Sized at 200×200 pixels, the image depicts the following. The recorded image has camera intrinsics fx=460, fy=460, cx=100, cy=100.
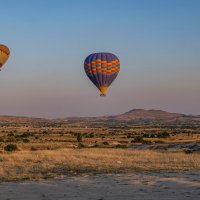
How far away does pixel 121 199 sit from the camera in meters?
16.5

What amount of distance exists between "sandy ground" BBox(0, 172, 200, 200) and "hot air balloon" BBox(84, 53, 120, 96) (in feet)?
114

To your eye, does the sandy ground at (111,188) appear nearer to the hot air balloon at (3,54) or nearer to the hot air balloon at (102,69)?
the hot air balloon at (102,69)

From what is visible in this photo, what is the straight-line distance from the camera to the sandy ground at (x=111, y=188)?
56.0 ft

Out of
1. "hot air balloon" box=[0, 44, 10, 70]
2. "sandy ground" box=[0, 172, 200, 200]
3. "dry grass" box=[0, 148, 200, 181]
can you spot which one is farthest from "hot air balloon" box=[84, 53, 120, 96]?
"sandy ground" box=[0, 172, 200, 200]

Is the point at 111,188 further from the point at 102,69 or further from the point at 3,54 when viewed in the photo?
the point at 3,54

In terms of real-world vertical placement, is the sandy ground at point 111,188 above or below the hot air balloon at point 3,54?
below

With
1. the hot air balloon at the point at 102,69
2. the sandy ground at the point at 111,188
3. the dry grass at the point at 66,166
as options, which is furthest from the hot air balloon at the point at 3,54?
the sandy ground at the point at 111,188

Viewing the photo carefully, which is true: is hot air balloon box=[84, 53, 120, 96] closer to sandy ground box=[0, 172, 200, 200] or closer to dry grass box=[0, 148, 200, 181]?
dry grass box=[0, 148, 200, 181]

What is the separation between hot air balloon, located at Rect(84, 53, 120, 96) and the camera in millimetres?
57000

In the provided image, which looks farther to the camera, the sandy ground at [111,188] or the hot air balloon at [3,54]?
the hot air balloon at [3,54]

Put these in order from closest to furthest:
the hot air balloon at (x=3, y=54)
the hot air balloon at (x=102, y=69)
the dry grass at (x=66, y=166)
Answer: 1. the dry grass at (x=66, y=166)
2. the hot air balloon at (x=3, y=54)
3. the hot air balloon at (x=102, y=69)

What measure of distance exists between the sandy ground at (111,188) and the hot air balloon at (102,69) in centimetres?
3488

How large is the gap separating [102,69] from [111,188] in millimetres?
38522

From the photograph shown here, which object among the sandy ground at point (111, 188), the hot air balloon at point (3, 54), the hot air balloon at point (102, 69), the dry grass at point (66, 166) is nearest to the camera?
the sandy ground at point (111, 188)
